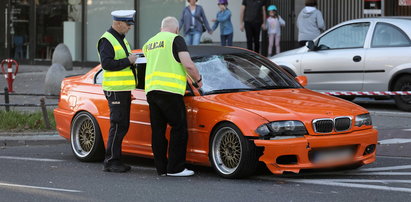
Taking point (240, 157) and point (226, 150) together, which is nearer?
point (240, 157)

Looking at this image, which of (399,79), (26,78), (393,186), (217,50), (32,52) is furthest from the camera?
(32,52)

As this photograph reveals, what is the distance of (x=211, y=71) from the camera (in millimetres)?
9305

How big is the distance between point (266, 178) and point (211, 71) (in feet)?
4.79

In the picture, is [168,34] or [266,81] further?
[266,81]

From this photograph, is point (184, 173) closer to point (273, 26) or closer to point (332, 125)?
point (332, 125)

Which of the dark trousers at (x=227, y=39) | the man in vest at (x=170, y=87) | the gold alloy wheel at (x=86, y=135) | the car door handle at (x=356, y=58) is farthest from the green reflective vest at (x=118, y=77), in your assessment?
the dark trousers at (x=227, y=39)

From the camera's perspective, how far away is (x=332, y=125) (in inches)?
326

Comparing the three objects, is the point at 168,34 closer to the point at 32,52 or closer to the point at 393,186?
the point at 393,186

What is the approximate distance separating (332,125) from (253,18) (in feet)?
35.1

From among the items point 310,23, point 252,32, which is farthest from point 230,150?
point 252,32

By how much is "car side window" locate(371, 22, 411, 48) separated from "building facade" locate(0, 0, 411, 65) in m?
6.13

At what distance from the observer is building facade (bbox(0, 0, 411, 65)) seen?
70.9 ft

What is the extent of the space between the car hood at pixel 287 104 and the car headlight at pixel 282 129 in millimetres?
53

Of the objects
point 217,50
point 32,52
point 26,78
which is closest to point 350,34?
point 217,50
